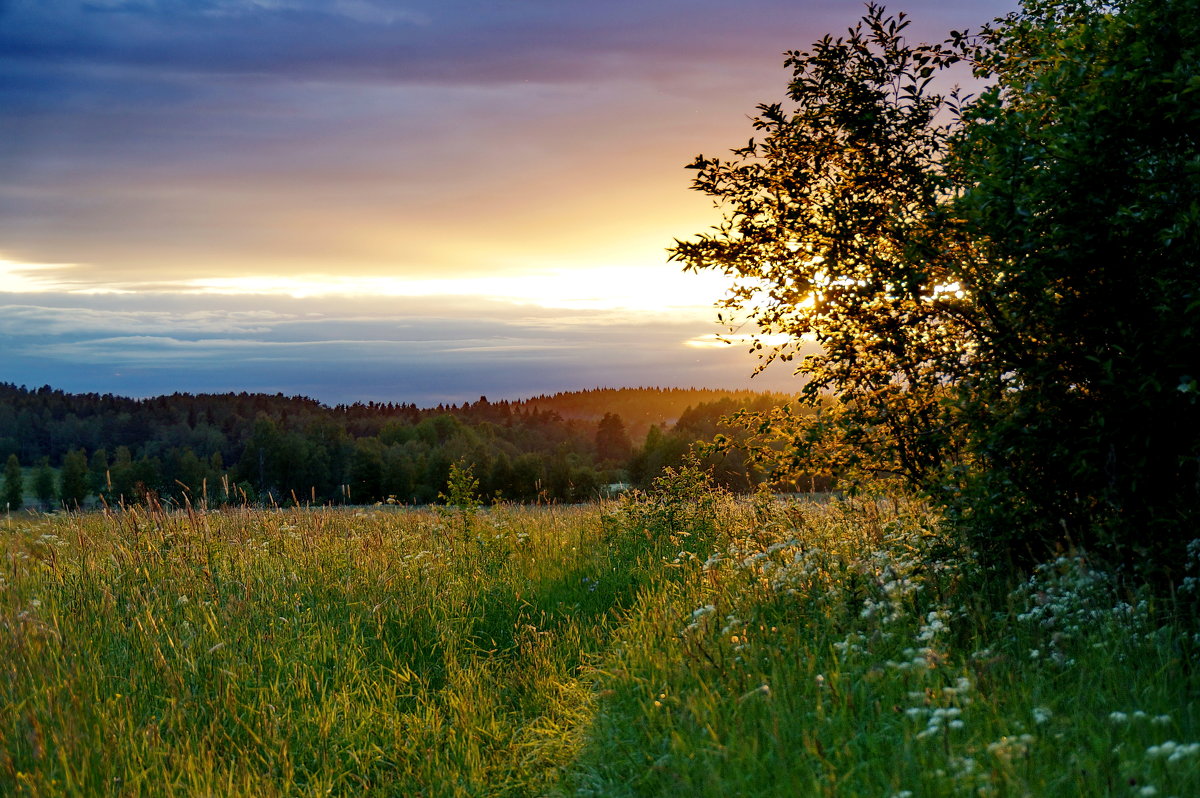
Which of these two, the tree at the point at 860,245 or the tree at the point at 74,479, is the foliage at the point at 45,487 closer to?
the tree at the point at 74,479

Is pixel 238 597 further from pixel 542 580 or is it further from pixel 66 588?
pixel 542 580

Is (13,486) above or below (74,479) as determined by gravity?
below

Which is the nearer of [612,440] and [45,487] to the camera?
[45,487]

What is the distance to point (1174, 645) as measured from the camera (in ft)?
16.9

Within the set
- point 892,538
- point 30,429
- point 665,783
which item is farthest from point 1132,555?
point 30,429

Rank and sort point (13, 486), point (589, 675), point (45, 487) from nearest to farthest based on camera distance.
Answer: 1. point (589, 675)
2. point (13, 486)
3. point (45, 487)

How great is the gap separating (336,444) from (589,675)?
103 metres

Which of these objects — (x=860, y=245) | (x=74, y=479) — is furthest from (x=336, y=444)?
(x=860, y=245)

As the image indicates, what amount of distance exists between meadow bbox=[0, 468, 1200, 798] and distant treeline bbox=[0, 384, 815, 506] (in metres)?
42.3

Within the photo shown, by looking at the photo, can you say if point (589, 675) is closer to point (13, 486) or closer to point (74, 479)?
point (13, 486)

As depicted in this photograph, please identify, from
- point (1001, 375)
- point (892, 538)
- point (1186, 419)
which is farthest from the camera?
point (892, 538)

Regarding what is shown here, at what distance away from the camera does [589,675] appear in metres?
6.68

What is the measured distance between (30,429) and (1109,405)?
15915 centimetres

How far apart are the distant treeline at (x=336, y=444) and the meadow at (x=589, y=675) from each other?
42.3 metres
